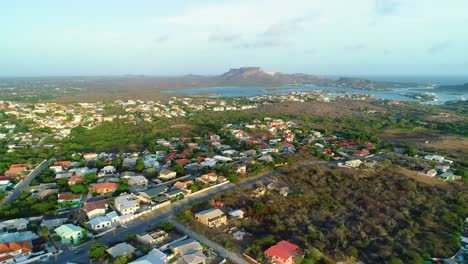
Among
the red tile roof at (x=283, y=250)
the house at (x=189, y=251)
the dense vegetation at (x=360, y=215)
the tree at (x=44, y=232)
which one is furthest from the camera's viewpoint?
the tree at (x=44, y=232)

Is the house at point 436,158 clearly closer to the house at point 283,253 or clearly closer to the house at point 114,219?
the house at point 283,253

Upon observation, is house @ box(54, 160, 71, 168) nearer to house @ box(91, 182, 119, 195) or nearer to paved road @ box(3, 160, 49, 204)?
paved road @ box(3, 160, 49, 204)

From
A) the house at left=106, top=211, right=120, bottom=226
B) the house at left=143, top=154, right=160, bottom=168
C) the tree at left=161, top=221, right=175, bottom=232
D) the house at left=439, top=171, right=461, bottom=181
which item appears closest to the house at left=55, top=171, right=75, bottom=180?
the house at left=143, top=154, right=160, bottom=168

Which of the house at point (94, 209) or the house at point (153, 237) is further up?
the house at point (94, 209)

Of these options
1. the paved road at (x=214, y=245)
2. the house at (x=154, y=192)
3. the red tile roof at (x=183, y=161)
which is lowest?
the paved road at (x=214, y=245)

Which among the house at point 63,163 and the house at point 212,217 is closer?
the house at point 212,217

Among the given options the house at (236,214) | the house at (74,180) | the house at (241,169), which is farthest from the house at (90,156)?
the house at (236,214)
